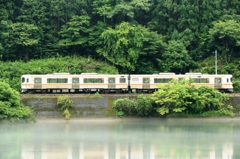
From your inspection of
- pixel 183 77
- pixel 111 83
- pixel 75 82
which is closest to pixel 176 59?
pixel 183 77

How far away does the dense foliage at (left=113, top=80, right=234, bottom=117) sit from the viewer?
38.4 metres

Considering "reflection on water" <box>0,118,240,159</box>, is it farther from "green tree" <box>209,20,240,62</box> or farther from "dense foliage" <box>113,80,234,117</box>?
"green tree" <box>209,20,240,62</box>

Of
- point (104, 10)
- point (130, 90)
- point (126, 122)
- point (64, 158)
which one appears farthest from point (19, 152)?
point (104, 10)

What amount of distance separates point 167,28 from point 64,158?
1306 inches

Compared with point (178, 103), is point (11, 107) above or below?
below

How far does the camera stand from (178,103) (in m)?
38.2

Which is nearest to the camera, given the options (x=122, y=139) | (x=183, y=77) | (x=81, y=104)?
(x=122, y=139)

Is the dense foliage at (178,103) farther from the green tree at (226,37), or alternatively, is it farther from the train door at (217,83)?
the green tree at (226,37)

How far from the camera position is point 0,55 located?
50.1 m

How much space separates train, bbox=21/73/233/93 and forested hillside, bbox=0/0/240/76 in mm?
6334

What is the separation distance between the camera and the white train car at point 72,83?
1671 inches

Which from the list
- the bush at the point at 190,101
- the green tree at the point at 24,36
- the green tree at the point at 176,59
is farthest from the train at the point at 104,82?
the green tree at the point at 24,36

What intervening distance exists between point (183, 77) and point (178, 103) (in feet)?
16.1

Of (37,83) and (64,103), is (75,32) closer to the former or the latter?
(37,83)
